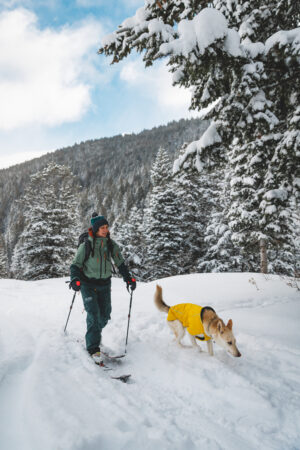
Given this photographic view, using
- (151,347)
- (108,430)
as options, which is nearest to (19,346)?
(151,347)

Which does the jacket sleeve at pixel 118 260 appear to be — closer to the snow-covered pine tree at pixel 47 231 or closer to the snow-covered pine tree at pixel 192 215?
the snow-covered pine tree at pixel 47 231

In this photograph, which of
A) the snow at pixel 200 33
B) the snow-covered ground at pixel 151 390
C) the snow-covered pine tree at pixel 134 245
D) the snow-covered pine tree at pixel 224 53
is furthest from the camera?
the snow-covered pine tree at pixel 134 245

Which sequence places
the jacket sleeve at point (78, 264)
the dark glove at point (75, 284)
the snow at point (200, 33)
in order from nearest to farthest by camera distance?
the snow at point (200, 33)
the dark glove at point (75, 284)
the jacket sleeve at point (78, 264)

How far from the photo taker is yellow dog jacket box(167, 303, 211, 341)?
4.18 m

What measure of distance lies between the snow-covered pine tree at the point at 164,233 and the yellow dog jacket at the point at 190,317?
1723 cm

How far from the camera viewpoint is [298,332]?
4.70m

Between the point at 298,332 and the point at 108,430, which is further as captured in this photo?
the point at 298,332

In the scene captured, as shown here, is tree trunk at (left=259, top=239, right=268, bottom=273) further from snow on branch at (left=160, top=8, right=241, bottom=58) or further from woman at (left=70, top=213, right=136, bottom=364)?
snow on branch at (left=160, top=8, right=241, bottom=58)

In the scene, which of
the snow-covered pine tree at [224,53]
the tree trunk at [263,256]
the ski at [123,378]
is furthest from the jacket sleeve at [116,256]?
the tree trunk at [263,256]

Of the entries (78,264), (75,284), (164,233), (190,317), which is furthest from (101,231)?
(164,233)

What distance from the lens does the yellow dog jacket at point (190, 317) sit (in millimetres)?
4180

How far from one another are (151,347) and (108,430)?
8.02 ft

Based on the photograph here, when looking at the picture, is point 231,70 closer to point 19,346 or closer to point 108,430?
point 108,430

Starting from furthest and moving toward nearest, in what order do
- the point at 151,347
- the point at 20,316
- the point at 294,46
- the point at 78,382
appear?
the point at 20,316
the point at 151,347
the point at 294,46
the point at 78,382
